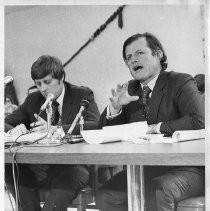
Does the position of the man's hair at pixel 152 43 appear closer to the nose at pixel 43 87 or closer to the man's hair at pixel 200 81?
the man's hair at pixel 200 81

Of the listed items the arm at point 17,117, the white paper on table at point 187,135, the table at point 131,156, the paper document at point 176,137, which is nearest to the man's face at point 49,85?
the arm at point 17,117

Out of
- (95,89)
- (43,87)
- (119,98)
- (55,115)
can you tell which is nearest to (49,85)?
(43,87)

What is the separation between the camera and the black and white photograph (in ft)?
5.28

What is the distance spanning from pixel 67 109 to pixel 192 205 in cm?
73

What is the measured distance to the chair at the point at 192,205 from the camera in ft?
4.72

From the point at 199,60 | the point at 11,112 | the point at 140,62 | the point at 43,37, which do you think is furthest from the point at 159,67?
the point at 11,112

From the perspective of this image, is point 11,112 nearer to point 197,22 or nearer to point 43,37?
point 43,37

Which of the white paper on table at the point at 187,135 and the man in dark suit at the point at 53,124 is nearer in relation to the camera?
the white paper on table at the point at 187,135

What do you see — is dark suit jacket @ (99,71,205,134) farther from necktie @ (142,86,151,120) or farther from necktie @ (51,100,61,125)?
necktie @ (51,100,61,125)

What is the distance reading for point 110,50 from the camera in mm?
1760

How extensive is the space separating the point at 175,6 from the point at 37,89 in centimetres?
74

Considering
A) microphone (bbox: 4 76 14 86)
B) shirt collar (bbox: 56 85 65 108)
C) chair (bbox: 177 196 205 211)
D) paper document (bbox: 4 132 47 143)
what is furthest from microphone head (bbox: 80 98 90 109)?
chair (bbox: 177 196 205 211)

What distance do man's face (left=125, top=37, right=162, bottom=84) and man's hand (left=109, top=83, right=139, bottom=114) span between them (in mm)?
82

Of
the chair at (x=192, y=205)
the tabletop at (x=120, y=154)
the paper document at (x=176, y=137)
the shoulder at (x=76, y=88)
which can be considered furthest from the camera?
the shoulder at (x=76, y=88)
